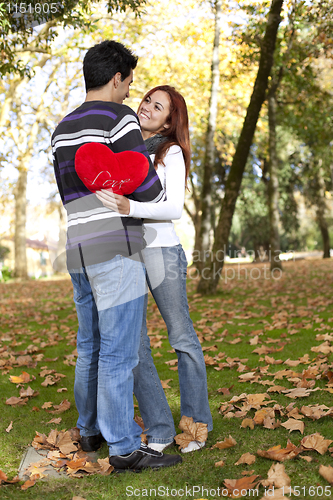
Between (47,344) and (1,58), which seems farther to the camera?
(1,58)

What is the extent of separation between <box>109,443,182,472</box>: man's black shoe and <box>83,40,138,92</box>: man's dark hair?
2.03m

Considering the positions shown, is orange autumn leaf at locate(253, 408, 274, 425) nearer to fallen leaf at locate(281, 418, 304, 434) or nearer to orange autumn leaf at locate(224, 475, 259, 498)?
fallen leaf at locate(281, 418, 304, 434)

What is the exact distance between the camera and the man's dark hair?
2283 mm

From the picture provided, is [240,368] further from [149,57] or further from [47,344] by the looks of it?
[149,57]

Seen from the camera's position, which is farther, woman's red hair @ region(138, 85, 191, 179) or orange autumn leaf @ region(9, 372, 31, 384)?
orange autumn leaf @ region(9, 372, 31, 384)

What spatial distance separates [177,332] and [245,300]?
6.90m

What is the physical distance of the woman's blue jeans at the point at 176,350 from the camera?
2545mm

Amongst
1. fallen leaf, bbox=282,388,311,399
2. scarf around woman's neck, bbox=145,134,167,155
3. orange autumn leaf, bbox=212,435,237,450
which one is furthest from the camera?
fallen leaf, bbox=282,388,311,399

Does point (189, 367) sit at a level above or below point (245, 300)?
above

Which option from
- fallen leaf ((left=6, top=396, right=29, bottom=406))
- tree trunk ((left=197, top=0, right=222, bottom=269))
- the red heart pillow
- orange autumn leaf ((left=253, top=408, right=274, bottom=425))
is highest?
tree trunk ((left=197, top=0, right=222, bottom=269))

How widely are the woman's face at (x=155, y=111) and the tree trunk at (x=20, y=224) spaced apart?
19218 mm

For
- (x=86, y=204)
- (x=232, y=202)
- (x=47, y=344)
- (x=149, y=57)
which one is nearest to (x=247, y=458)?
(x=86, y=204)

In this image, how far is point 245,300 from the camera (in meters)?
9.34

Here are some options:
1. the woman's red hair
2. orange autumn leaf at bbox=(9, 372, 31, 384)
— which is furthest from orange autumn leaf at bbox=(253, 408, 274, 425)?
orange autumn leaf at bbox=(9, 372, 31, 384)
